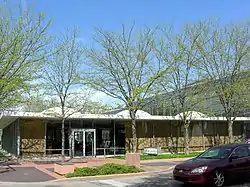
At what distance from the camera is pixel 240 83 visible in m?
25.5

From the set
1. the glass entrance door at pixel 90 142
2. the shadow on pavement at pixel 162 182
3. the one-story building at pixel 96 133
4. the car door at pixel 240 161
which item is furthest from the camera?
the glass entrance door at pixel 90 142

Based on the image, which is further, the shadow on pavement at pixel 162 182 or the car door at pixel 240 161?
the shadow on pavement at pixel 162 182

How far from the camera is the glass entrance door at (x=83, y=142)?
2855 centimetres

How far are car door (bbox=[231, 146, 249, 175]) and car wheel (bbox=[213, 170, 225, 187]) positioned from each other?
1.73 feet

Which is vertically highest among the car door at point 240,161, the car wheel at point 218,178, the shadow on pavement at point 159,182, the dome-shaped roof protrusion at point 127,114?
the dome-shaped roof protrusion at point 127,114

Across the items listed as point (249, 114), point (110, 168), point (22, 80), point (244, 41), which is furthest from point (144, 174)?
point (249, 114)

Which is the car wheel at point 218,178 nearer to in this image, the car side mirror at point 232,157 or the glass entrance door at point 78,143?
the car side mirror at point 232,157

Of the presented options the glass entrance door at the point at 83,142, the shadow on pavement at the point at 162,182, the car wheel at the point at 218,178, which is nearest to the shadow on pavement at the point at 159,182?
the shadow on pavement at the point at 162,182

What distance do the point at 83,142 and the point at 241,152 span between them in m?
18.2

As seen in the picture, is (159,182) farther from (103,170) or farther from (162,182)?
(103,170)

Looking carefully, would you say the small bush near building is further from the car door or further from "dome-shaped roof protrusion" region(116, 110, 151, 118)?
"dome-shaped roof protrusion" region(116, 110, 151, 118)

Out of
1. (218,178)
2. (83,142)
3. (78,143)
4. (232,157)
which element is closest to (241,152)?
(232,157)

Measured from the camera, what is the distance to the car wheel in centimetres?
1123

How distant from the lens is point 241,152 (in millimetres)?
12359
